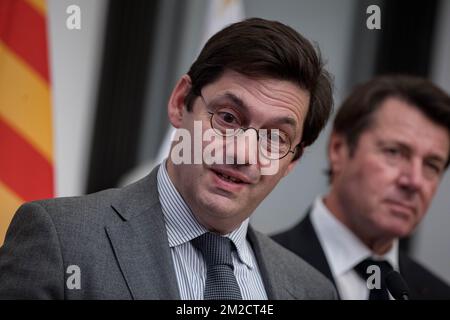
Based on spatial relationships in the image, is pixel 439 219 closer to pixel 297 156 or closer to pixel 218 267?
pixel 297 156

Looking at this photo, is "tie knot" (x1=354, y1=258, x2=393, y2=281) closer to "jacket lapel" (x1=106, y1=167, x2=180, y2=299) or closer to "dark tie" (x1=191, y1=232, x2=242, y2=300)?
"dark tie" (x1=191, y1=232, x2=242, y2=300)

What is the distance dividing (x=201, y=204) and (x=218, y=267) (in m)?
0.17

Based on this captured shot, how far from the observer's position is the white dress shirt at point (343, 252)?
2.53m

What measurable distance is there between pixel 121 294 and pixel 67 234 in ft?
0.58

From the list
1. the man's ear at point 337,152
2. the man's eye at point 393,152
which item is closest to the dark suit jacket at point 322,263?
the man's ear at point 337,152

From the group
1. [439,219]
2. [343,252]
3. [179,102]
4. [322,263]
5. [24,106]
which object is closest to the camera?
[179,102]

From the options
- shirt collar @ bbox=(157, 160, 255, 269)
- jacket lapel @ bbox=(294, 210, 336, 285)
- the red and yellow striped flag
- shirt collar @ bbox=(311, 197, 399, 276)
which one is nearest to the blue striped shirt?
shirt collar @ bbox=(157, 160, 255, 269)

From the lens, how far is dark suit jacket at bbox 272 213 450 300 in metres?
2.51

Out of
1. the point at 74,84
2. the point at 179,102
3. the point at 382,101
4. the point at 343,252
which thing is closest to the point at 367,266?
the point at 343,252

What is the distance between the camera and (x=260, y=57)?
1721mm

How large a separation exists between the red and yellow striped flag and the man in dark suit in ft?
2.93

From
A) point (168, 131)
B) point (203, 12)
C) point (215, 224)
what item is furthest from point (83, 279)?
point (203, 12)

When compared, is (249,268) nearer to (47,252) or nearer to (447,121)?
(47,252)

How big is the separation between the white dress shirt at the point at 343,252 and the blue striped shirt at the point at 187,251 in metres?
0.75
